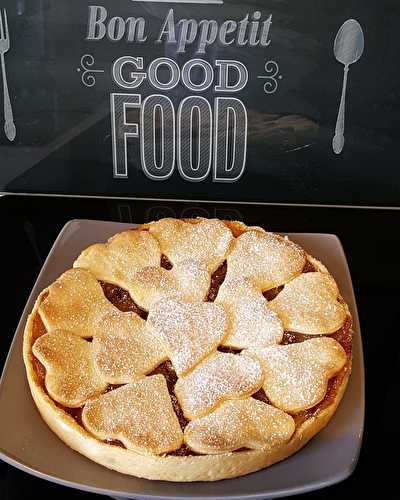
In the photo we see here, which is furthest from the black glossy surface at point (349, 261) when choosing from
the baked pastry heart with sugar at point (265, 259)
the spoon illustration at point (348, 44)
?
the spoon illustration at point (348, 44)

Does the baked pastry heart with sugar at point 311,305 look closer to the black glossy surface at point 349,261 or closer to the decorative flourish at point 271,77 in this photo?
the black glossy surface at point 349,261

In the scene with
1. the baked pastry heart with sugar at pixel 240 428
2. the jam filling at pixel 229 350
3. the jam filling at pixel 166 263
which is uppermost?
the jam filling at pixel 166 263

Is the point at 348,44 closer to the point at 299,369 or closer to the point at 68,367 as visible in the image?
the point at 299,369

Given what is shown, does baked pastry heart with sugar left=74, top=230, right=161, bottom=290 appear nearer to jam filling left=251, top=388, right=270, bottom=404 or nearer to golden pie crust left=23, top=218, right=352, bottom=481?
golden pie crust left=23, top=218, right=352, bottom=481

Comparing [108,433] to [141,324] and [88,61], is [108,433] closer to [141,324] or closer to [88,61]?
[141,324]

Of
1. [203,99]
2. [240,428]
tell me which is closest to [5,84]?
[203,99]

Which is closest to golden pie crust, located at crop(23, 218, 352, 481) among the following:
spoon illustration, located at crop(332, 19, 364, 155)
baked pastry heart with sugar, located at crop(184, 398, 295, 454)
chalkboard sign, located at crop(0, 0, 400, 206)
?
baked pastry heart with sugar, located at crop(184, 398, 295, 454)
